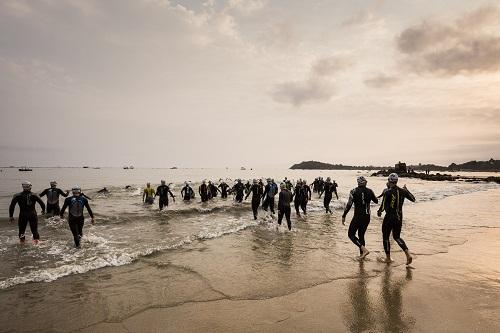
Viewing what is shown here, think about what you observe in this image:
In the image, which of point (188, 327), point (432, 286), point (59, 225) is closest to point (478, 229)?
point (432, 286)

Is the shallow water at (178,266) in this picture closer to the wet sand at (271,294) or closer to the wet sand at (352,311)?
the wet sand at (271,294)

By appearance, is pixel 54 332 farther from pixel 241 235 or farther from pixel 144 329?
pixel 241 235

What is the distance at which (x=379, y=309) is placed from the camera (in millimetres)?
5223

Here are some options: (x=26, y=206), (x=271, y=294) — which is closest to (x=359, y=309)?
(x=271, y=294)

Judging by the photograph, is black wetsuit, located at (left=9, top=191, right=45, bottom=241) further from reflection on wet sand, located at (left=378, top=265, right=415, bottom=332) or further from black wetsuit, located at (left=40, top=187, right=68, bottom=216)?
reflection on wet sand, located at (left=378, top=265, right=415, bottom=332)

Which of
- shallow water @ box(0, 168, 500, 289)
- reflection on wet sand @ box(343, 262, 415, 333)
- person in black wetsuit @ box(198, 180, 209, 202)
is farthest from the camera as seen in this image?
person in black wetsuit @ box(198, 180, 209, 202)

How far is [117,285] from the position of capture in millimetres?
6684

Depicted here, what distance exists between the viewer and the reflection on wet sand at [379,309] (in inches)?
183

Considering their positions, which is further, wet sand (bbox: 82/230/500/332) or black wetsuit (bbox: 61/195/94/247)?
black wetsuit (bbox: 61/195/94/247)

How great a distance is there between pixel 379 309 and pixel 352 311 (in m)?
0.47

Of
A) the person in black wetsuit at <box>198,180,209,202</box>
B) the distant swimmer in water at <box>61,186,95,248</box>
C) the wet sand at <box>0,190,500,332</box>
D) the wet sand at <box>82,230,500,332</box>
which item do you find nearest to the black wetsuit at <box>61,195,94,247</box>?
the distant swimmer in water at <box>61,186,95,248</box>

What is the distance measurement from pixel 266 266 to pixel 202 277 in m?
1.73

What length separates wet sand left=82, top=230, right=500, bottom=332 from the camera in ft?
15.3

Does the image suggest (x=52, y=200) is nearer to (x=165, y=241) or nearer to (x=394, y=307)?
(x=165, y=241)
